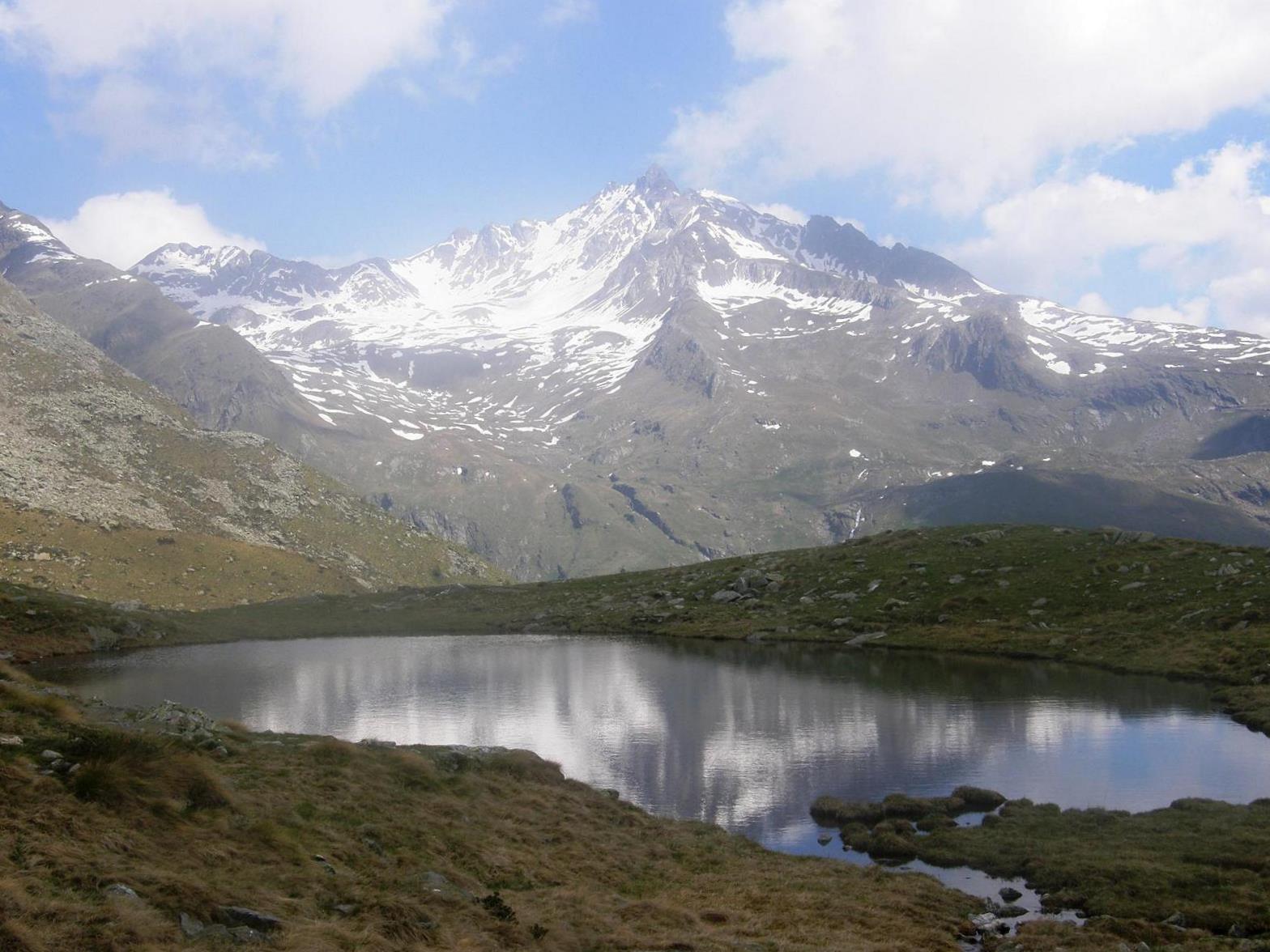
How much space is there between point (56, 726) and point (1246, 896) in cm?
3068

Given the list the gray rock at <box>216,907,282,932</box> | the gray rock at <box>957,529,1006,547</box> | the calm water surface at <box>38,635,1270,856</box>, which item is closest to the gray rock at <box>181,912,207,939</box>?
the gray rock at <box>216,907,282,932</box>

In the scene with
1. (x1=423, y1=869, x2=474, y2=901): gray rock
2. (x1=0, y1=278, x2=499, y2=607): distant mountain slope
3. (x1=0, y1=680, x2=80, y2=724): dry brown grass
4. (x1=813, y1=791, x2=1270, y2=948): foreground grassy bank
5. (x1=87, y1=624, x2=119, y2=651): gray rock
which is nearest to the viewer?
(x1=423, y1=869, x2=474, y2=901): gray rock

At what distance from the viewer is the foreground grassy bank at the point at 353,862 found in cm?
1535

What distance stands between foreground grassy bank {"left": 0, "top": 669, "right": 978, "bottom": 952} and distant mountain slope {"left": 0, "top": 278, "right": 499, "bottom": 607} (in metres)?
92.0

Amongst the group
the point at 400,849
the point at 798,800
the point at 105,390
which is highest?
the point at 105,390

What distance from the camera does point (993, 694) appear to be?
52.2 metres

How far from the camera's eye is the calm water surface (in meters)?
36.7

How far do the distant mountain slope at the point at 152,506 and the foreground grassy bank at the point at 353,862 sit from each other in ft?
302

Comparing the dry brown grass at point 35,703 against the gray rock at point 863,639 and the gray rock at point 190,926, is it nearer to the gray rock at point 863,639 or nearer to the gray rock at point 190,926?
the gray rock at point 190,926

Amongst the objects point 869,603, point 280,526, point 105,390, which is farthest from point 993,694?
point 105,390

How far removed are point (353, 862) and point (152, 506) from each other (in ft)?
444

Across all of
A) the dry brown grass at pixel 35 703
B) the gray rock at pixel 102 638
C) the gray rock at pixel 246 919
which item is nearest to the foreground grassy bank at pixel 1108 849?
the gray rock at pixel 246 919

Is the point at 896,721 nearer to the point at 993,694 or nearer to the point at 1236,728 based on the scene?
the point at 993,694

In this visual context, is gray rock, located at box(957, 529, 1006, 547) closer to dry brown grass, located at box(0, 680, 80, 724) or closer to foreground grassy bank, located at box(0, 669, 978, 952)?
foreground grassy bank, located at box(0, 669, 978, 952)
